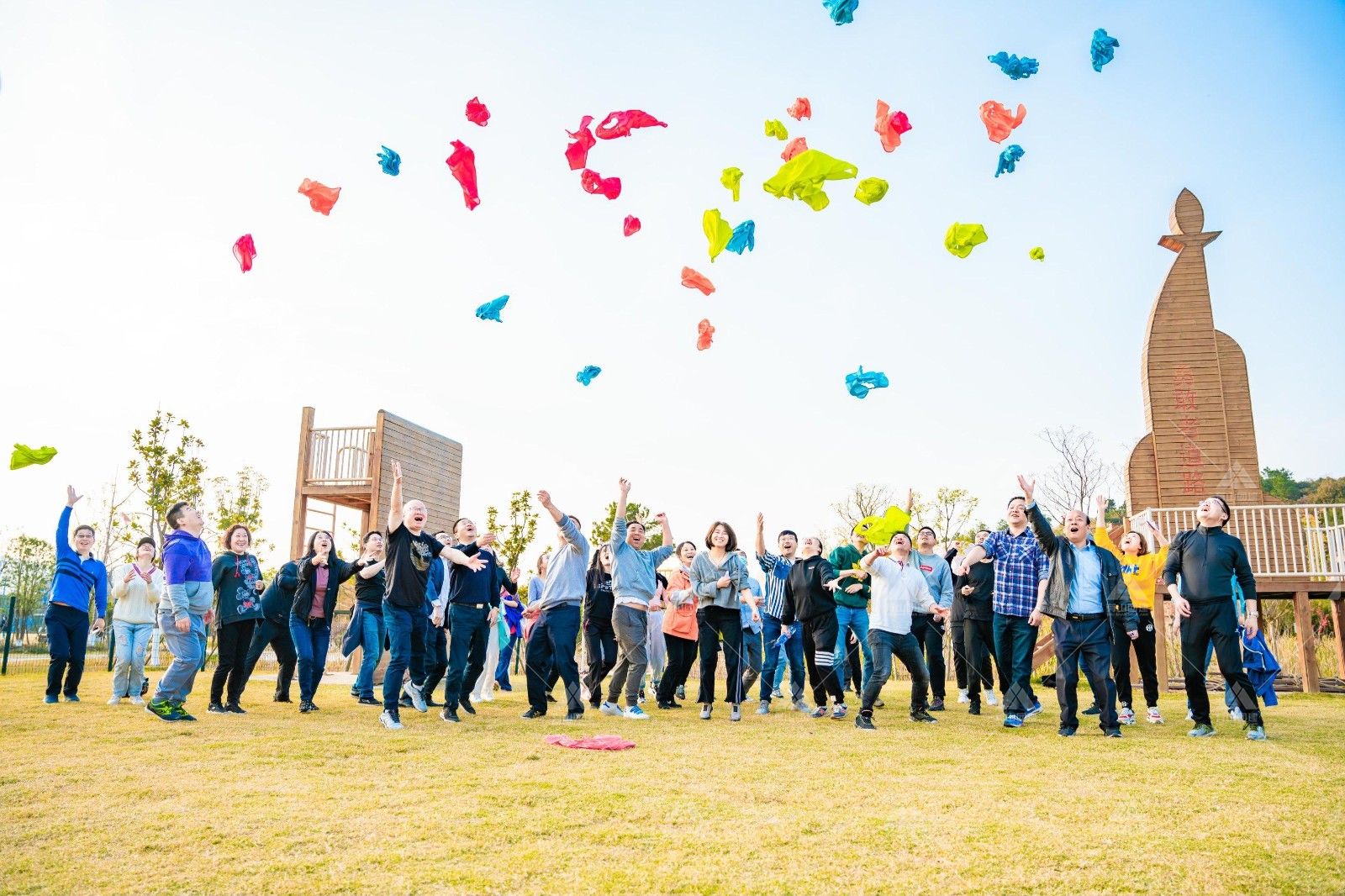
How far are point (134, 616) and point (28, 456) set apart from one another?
9.33 feet

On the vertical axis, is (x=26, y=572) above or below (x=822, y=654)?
above

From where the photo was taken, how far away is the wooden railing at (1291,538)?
44.6ft

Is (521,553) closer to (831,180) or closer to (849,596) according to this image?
(849,596)

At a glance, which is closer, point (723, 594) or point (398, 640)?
point (398, 640)

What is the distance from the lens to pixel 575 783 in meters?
4.56

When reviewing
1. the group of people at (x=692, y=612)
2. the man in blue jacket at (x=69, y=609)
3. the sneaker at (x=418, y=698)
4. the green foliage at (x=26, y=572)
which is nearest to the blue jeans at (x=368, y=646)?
the group of people at (x=692, y=612)

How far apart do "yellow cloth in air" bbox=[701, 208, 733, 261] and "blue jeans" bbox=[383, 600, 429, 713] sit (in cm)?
392

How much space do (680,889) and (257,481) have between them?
91.9ft

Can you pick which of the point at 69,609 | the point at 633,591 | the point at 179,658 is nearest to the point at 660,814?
the point at 633,591

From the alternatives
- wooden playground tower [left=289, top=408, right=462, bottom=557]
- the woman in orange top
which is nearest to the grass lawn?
the woman in orange top

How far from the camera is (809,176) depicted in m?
7.09

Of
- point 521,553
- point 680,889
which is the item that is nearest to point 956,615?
point 680,889

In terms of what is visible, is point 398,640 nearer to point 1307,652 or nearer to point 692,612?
point 692,612

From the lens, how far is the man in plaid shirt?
7914mm
